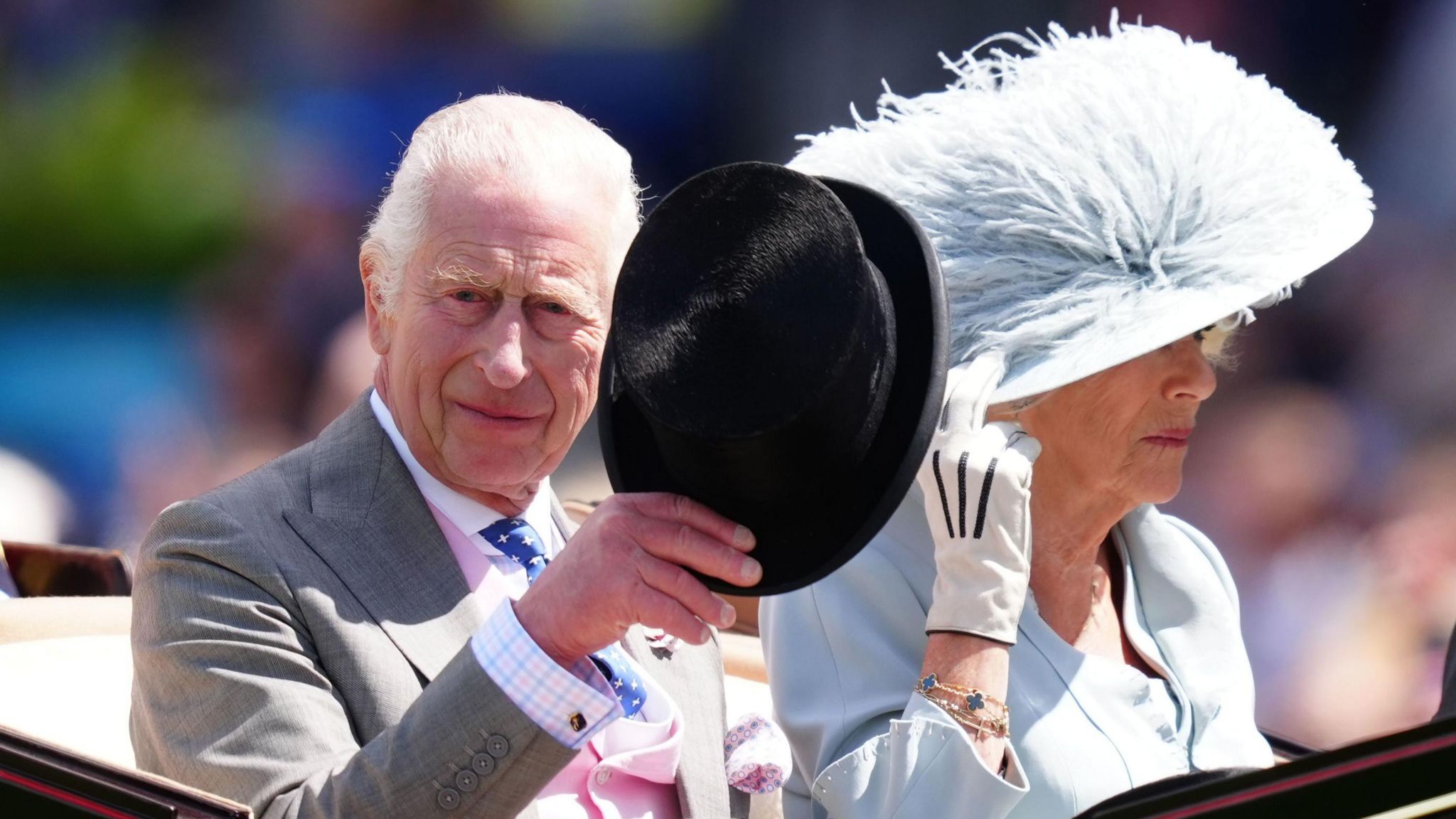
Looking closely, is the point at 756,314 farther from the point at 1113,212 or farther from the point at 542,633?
the point at 1113,212

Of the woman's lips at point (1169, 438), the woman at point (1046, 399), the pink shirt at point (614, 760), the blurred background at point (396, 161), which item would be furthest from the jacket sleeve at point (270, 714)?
the blurred background at point (396, 161)

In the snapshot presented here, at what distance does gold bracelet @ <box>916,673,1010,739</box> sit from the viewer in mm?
1804

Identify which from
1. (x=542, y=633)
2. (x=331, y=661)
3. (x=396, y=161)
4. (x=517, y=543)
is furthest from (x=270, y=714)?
(x=396, y=161)

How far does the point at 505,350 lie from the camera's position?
2016mm

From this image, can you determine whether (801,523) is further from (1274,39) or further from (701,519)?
(1274,39)

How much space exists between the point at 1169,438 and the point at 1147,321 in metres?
0.21

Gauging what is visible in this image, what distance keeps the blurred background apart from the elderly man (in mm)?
1820

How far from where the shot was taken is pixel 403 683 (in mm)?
1781

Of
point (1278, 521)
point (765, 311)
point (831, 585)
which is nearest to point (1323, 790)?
point (765, 311)

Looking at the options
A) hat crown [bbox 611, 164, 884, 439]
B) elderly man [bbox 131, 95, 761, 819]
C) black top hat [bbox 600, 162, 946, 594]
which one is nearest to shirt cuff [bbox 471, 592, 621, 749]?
elderly man [bbox 131, 95, 761, 819]

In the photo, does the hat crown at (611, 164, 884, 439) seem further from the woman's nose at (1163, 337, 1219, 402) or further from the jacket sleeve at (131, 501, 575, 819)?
the woman's nose at (1163, 337, 1219, 402)

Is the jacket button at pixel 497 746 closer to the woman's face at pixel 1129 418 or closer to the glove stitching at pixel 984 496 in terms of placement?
the glove stitching at pixel 984 496

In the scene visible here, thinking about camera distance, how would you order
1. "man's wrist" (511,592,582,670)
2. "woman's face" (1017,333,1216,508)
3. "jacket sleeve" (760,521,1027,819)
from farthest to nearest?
"woman's face" (1017,333,1216,508)
"jacket sleeve" (760,521,1027,819)
"man's wrist" (511,592,582,670)

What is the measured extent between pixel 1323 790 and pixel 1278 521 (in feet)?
8.71
